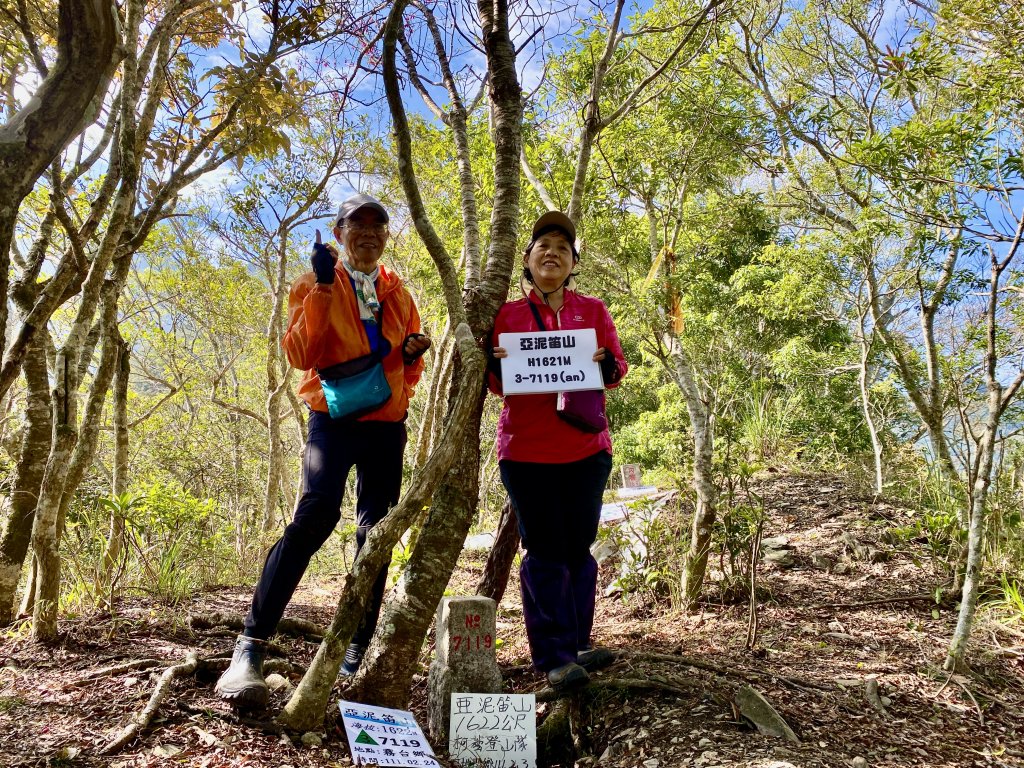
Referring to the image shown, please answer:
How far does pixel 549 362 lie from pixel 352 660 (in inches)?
55.9

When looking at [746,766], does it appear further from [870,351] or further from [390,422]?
[870,351]

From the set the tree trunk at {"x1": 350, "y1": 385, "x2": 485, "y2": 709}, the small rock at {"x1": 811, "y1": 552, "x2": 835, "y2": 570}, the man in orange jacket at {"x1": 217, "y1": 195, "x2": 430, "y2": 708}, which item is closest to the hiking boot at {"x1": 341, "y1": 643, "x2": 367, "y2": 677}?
the man in orange jacket at {"x1": 217, "y1": 195, "x2": 430, "y2": 708}

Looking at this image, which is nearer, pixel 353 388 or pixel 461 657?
pixel 461 657

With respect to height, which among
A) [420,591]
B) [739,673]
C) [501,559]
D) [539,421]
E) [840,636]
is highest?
[539,421]

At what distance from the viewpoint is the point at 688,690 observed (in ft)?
7.54

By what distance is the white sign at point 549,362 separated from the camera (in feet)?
8.17

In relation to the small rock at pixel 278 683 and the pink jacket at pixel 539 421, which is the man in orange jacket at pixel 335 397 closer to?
the small rock at pixel 278 683

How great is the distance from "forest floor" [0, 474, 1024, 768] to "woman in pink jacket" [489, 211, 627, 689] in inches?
10.8

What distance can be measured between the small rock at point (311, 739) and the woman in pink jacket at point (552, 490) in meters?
0.85

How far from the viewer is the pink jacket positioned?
8.20 feet

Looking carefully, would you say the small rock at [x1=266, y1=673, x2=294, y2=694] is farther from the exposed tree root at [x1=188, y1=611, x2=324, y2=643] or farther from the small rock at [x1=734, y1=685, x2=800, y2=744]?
the small rock at [x1=734, y1=685, x2=800, y2=744]

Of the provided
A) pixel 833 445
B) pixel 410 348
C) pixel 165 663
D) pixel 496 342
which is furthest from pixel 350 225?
pixel 833 445

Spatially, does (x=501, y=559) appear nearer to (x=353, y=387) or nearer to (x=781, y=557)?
(x=353, y=387)

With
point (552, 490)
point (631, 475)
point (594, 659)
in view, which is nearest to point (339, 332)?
point (552, 490)
